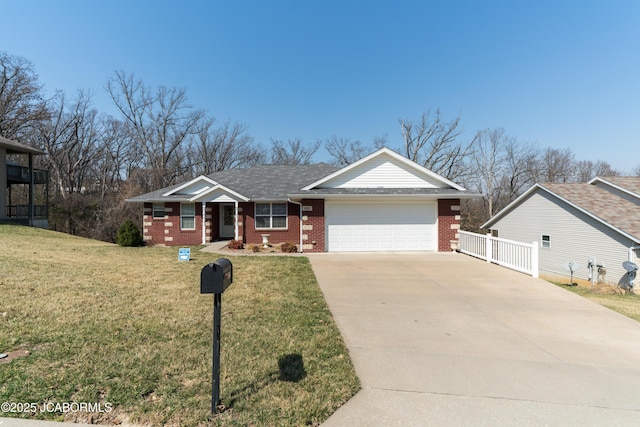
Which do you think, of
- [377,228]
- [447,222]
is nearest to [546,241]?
[447,222]

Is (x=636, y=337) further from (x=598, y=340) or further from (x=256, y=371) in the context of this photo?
(x=256, y=371)

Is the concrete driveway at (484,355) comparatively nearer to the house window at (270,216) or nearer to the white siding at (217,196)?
the house window at (270,216)

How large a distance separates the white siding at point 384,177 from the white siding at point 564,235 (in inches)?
399

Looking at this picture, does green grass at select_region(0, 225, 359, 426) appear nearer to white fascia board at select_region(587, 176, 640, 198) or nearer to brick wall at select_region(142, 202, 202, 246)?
brick wall at select_region(142, 202, 202, 246)

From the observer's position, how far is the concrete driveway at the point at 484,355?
8.83 feet

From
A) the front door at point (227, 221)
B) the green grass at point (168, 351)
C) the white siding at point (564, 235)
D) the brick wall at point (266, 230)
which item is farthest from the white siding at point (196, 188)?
the white siding at point (564, 235)

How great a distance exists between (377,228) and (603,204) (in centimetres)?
1431

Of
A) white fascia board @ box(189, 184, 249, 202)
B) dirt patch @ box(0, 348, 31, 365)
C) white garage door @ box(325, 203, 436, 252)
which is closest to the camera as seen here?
dirt patch @ box(0, 348, 31, 365)

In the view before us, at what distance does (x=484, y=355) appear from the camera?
3779mm

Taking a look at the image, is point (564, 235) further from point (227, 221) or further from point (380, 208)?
point (227, 221)

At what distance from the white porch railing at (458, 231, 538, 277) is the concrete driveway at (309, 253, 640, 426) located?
5.30 feet

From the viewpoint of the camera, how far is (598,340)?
4.37 m

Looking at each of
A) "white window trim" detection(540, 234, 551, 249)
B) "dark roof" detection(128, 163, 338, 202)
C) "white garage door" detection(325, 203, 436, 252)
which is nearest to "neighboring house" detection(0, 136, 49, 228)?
"dark roof" detection(128, 163, 338, 202)

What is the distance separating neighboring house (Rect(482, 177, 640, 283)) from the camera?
51.2ft
